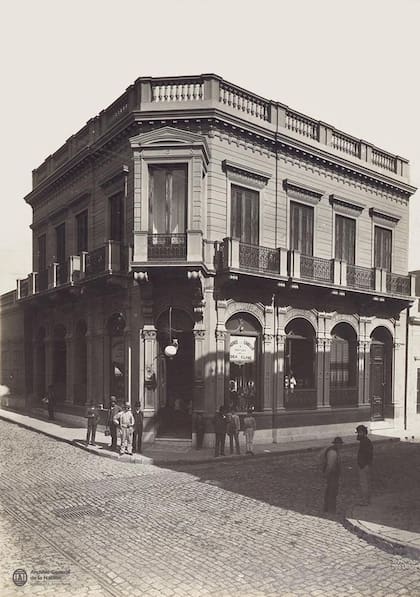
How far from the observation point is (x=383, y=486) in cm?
1138

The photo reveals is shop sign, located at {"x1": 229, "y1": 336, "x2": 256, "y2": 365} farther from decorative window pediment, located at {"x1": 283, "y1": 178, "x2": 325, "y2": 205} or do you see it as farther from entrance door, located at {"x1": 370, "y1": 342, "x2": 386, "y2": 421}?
entrance door, located at {"x1": 370, "y1": 342, "x2": 386, "y2": 421}

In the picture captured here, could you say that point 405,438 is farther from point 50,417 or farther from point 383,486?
point 50,417

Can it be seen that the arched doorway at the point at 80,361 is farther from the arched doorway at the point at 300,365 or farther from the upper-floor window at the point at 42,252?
the arched doorway at the point at 300,365

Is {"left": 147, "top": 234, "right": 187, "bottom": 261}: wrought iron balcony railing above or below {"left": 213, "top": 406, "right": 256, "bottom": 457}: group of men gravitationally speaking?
above

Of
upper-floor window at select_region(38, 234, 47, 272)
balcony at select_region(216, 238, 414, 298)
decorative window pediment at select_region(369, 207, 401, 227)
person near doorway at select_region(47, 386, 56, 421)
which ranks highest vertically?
decorative window pediment at select_region(369, 207, 401, 227)

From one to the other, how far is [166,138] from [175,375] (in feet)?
25.8

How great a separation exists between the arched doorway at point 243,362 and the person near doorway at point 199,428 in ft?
4.77

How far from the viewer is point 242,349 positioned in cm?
1752

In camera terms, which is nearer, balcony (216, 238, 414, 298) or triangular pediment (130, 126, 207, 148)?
triangular pediment (130, 126, 207, 148)

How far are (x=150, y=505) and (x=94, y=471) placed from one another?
353 centimetres

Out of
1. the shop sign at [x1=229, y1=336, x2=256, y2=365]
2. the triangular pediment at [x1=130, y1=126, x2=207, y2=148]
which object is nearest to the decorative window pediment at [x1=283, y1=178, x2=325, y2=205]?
the triangular pediment at [x1=130, y1=126, x2=207, y2=148]

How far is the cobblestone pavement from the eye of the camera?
20.6 feet

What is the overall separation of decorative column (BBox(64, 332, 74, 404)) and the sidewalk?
1.19 metres

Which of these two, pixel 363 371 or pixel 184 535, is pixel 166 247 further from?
pixel 363 371
